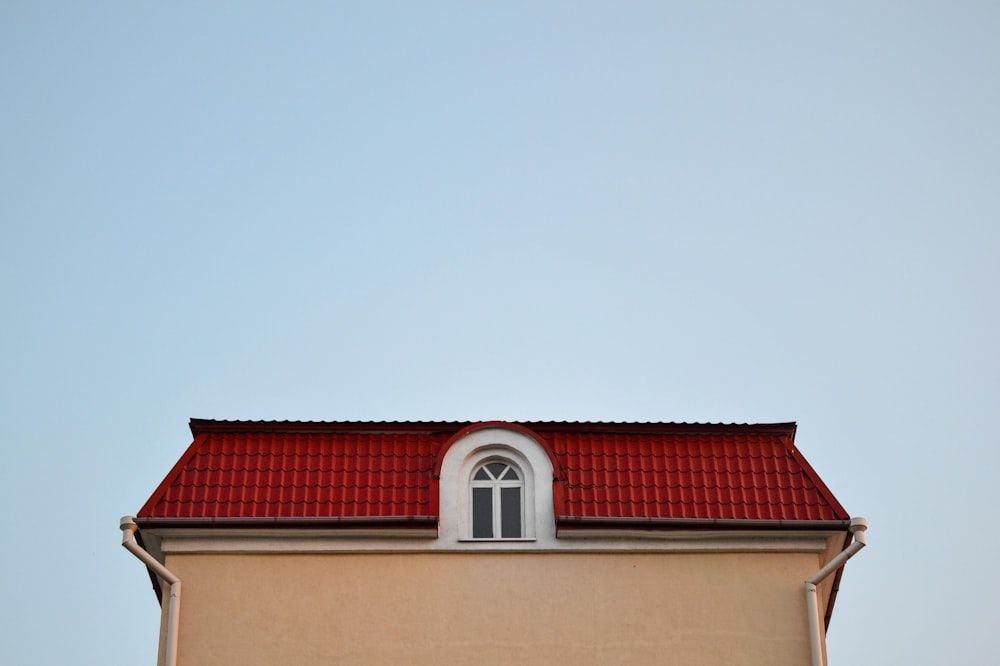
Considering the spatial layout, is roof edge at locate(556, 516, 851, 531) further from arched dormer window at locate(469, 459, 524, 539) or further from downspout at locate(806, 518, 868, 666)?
arched dormer window at locate(469, 459, 524, 539)

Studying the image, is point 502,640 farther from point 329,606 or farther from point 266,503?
point 266,503

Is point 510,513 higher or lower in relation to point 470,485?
lower

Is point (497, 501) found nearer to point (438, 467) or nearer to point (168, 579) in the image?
point (438, 467)

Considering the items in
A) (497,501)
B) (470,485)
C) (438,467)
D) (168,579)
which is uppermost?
(438,467)

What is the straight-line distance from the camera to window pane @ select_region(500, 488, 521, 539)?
20.5m

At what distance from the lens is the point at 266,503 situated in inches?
792

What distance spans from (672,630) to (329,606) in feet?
15.3

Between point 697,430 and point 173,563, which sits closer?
point 173,563

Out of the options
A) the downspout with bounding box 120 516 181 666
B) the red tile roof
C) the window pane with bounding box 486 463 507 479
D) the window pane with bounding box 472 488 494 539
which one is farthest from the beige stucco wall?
the window pane with bounding box 486 463 507 479

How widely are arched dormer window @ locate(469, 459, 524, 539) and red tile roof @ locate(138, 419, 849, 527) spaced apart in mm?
624

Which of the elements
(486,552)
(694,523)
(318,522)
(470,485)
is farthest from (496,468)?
(694,523)

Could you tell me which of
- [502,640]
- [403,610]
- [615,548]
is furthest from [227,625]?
[615,548]

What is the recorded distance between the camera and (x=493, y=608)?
19.8 meters

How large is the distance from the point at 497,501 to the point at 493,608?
63.8 inches
